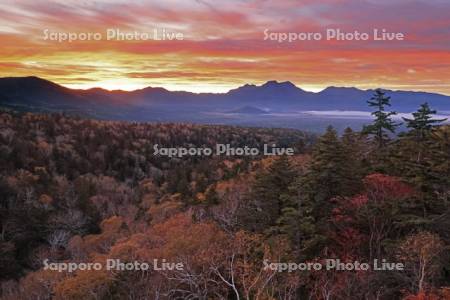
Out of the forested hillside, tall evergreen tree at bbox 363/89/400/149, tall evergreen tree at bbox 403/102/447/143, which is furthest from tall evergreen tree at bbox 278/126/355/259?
tall evergreen tree at bbox 363/89/400/149

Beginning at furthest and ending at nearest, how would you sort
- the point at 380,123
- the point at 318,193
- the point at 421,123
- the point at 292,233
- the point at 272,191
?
the point at 380,123 < the point at 421,123 < the point at 272,191 < the point at 318,193 < the point at 292,233

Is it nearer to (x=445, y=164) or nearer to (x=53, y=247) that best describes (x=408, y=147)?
(x=445, y=164)

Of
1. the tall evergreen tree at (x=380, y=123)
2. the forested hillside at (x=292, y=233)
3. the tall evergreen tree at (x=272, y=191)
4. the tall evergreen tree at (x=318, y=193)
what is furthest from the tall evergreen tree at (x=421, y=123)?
the tall evergreen tree at (x=272, y=191)

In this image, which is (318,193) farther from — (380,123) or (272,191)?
(380,123)

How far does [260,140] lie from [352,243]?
155586 mm

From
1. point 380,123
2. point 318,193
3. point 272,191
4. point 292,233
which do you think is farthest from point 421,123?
point 292,233

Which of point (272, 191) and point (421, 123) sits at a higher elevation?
point (421, 123)

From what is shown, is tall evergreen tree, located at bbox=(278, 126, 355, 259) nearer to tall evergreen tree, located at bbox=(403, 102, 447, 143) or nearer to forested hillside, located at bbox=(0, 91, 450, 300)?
forested hillside, located at bbox=(0, 91, 450, 300)

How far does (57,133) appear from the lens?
6609 inches

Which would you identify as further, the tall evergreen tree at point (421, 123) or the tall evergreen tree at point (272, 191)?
the tall evergreen tree at point (421, 123)

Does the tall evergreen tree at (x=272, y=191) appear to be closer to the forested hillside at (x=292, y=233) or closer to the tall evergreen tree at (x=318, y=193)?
the forested hillside at (x=292, y=233)

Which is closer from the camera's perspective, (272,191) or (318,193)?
(318,193)

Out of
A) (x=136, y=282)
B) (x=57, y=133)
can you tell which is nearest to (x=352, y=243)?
(x=136, y=282)

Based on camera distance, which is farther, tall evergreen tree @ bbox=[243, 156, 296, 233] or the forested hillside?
tall evergreen tree @ bbox=[243, 156, 296, 233]
